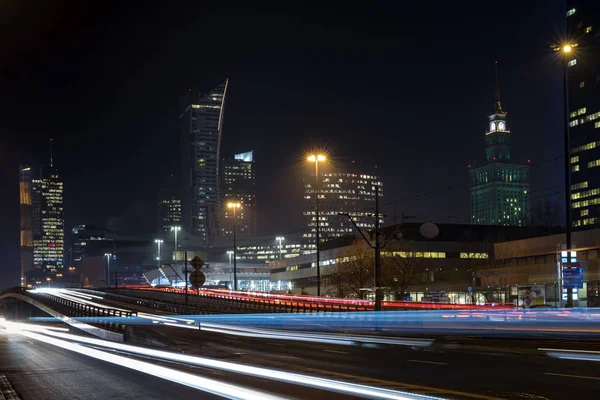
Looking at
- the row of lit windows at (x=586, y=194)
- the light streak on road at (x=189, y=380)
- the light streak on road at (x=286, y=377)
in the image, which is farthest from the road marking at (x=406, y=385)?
the row of lit windows at (x=586, y=194)

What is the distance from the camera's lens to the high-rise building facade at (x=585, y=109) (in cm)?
16788

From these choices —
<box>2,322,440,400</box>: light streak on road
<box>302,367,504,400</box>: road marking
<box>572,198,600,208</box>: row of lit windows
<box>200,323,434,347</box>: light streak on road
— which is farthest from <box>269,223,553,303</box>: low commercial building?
<box>302,367,504,400</box>: road marking

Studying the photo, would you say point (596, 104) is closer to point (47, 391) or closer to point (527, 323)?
point (527, 323)

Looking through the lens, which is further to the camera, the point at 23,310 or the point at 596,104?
the point at 596,104

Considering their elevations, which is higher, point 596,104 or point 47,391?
point 596,104

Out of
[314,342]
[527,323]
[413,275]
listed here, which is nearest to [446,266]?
[413,275]

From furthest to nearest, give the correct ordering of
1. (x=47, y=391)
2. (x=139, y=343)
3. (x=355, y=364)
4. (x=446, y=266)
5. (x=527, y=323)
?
(x=446, y=266)
(x=527, y=323)
(x=139, y=343)
(x=355, y=364)
(x=47, y=391)

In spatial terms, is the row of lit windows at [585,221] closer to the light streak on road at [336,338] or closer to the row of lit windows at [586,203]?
the row of lit windows at [586,203]

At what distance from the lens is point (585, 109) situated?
171125 millimetres

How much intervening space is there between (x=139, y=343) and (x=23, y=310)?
361ft

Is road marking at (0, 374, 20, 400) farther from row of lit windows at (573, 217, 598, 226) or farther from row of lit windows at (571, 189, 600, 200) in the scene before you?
row of lit windows at (571, 189, 600, 200)

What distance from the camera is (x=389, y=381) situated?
54.9 ft

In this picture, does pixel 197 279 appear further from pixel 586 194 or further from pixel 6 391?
pixel 586 194

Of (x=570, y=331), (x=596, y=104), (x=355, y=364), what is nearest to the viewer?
(x=355, y=364)
